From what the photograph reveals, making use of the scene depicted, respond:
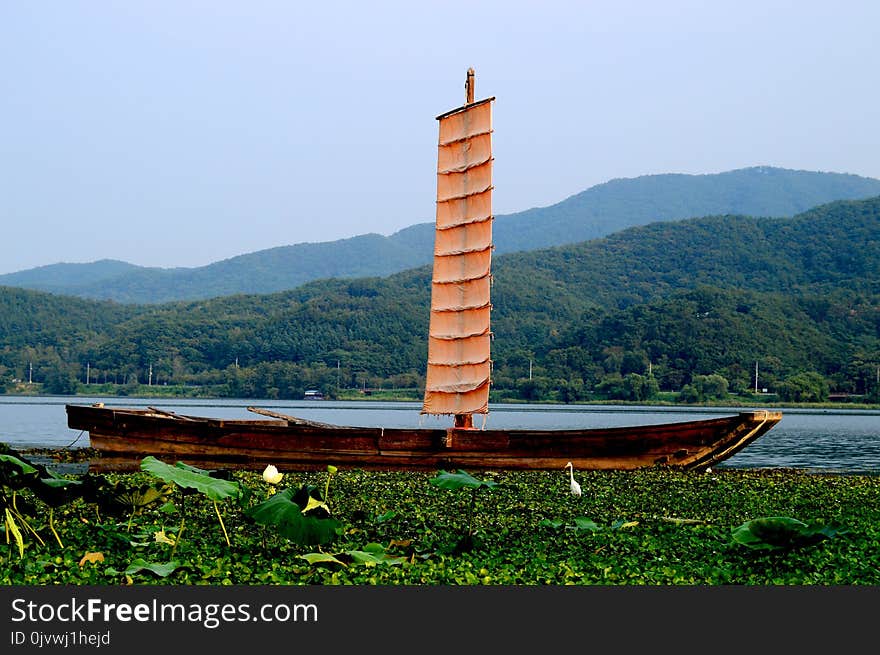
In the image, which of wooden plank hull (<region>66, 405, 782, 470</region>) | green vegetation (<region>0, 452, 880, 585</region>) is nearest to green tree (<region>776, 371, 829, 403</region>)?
wooden plank hull (<region>66, 405, 782, 470</region>)

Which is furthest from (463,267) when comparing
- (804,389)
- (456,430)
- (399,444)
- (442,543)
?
(804,389)

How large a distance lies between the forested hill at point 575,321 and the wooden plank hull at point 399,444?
5832 cm

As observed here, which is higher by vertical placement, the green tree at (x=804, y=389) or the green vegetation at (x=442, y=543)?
the green tree at (x=804, y=389)

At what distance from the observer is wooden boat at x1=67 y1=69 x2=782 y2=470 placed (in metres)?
16.9

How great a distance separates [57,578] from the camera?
6684 mm

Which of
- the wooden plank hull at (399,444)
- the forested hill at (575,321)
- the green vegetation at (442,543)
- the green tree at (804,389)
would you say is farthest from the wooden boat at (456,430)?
the forested hill at (575,321)

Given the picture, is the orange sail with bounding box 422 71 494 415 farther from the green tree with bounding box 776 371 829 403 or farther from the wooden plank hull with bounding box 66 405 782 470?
the green tree with bounding box 776 371 829 403

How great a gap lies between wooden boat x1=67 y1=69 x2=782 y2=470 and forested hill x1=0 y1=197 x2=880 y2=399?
57.2m

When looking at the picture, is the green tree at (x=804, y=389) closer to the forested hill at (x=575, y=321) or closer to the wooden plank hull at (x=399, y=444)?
the forested hill at (x=575, y=321)

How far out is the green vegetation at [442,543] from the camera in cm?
696

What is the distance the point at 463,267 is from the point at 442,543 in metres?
11.1

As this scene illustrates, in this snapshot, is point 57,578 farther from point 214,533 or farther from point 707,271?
point 707,271

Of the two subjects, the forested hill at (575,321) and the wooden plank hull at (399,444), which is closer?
the wooden plank hull at (399,444)

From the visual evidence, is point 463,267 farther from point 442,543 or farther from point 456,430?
point 442,543
